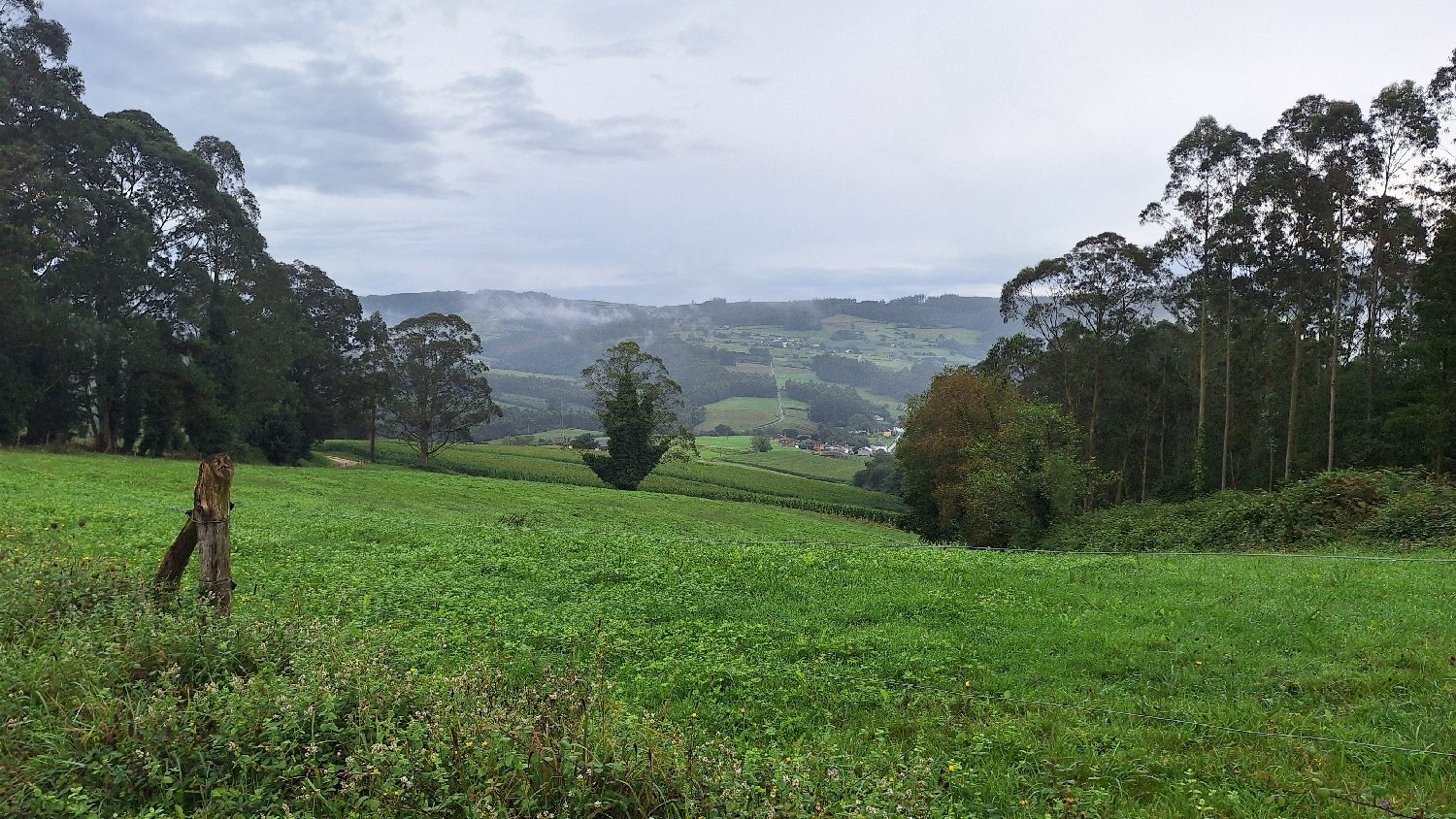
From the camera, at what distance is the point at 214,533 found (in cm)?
780

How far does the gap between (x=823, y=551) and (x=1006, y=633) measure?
18.2ft

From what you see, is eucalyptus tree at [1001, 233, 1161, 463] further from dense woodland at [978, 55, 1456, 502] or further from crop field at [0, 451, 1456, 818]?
crop field at [0, 451, 1456, 818]

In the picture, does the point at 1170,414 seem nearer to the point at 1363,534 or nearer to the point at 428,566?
the point at 1363,534

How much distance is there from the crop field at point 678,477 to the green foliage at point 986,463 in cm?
896

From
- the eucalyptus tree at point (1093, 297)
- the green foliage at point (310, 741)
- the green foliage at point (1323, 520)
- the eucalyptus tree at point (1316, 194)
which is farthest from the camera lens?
the eucalyptus tree at point (1093, 297)

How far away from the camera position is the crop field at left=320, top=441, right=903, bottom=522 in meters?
57.1

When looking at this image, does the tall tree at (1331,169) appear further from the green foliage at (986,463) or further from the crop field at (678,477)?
the crop field at (678,477)

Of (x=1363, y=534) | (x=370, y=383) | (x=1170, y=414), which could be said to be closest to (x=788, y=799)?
(x=1363, y=534)

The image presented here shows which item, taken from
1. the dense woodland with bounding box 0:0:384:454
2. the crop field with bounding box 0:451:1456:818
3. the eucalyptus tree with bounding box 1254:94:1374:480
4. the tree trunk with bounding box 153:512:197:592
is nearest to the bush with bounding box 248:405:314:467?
the dense woodland with bounding box 0:0:384:454

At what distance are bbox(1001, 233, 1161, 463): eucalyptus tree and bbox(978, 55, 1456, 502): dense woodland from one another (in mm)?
110

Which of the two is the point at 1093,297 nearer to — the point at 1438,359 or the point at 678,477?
the point at 1438,359

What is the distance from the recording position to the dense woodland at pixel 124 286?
3341cm

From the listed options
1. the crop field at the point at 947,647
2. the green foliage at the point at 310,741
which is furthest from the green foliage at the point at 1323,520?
the green foliage at the point at 310,741

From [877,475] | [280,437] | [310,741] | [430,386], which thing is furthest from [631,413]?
[310,741]
